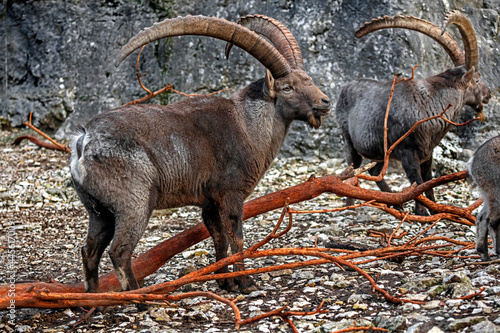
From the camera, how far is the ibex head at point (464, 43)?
838cm

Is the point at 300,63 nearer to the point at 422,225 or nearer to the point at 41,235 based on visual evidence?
the point at 422,225

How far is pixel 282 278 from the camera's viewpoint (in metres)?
5.55

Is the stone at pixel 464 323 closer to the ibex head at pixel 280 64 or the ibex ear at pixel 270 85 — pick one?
the ibex head at pixel 280 64

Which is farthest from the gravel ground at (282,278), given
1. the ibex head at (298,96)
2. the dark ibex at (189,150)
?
the ibex head at (298,96)

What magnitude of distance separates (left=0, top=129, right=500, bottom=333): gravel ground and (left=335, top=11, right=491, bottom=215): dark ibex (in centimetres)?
93

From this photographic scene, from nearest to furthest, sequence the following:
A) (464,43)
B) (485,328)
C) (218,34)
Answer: (485,328), (218,34), (464,43)

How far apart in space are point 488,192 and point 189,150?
9.39ft

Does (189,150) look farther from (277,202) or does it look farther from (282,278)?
(282,278)

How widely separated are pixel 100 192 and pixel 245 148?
1537 mm

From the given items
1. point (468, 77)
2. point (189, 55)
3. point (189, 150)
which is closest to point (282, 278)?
point (189, 150)

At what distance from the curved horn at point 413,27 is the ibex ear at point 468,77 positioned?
47cm

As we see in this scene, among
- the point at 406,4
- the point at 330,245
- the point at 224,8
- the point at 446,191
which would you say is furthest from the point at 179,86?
the point at 330,245

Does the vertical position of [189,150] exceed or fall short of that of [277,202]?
it exceeds it

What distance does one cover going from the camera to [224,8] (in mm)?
12156
